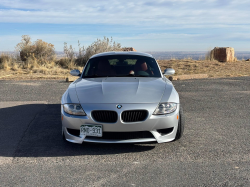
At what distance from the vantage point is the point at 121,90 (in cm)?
461

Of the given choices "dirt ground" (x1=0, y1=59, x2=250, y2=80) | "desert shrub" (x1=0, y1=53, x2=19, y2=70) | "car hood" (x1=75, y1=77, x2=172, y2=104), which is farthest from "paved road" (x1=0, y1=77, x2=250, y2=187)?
"desert shrub" (x1=0, y1=53, x2=19, y2=70)

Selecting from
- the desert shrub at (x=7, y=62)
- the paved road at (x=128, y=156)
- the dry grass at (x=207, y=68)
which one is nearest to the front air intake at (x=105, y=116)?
the paved road at (x=128, y=156)

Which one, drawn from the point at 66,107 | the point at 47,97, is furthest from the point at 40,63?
the point at 66,107

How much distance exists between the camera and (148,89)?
15.4 feet

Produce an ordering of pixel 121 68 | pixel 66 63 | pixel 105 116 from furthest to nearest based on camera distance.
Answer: pixel 66 63 < pixel 121 68 < pixel 105 116

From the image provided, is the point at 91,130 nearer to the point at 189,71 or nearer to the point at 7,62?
the point at 189,71

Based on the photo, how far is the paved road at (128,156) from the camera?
11.1ft

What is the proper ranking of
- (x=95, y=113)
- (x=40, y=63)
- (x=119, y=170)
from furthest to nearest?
(x=40, y=63) → (x=95, y=113) → (x=119, y=170)

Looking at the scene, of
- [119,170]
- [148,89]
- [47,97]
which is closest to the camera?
[119,170]

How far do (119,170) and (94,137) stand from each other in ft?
2.43

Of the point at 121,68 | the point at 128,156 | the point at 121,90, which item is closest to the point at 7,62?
the point at 121,68

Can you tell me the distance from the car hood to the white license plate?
0.38m

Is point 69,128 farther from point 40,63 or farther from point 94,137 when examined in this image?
point 40,63

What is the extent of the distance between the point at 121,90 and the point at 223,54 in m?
18.6
